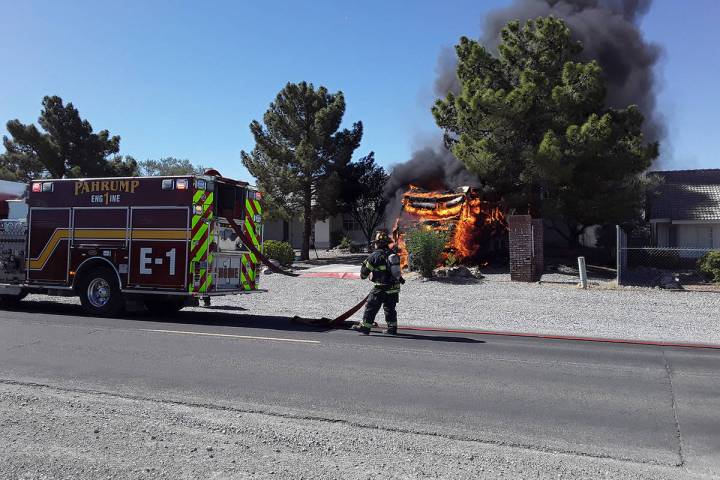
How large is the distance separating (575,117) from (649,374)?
15.8 meters

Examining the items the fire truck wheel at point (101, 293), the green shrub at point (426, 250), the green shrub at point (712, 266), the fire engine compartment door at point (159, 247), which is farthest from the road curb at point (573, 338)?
Result: the green shrub at point (712, 266)

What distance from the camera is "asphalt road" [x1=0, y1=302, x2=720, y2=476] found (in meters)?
4.74

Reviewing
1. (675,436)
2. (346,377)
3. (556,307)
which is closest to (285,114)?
(556,307)

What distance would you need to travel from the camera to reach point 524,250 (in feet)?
59.5

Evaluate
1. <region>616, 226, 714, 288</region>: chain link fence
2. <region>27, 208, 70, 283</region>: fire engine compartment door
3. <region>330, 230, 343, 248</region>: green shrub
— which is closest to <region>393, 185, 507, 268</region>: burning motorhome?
<region>616, 226, 714, 288</region>: chain link fence

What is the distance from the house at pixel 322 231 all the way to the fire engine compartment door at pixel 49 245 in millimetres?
27436

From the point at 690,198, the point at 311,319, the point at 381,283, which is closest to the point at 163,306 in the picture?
the point at 311,319

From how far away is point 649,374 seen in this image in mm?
6965

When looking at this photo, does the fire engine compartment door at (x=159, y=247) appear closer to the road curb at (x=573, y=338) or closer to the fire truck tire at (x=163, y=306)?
the fire truck tire at (x=163, y=306)

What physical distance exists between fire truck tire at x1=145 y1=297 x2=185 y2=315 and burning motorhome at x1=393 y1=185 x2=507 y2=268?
10.1m

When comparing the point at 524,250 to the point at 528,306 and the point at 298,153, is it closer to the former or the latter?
the point at 528,306

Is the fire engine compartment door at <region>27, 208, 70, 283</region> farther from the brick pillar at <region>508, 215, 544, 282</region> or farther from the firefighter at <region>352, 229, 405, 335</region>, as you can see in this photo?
the brick pillar at <region>508, 215, 544, 282</region>

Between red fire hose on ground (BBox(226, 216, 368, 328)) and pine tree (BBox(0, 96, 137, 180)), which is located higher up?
pine tree (BBox(0, 96, 137, 180))

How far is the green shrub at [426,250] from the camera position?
18.7m
